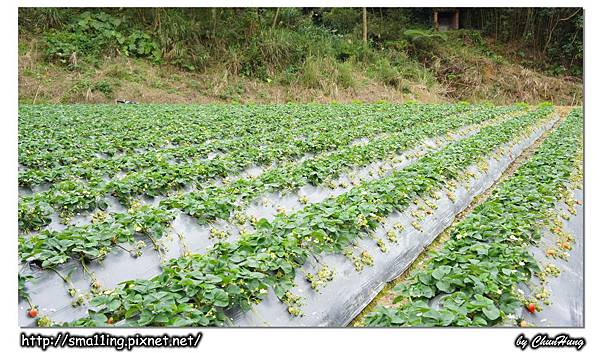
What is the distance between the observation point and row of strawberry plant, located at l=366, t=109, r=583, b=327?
9.16 feet

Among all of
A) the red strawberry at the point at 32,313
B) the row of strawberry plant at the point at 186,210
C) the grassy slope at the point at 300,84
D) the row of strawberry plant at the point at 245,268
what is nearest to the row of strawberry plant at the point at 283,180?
the row of strawberry plant at the point at 186,210

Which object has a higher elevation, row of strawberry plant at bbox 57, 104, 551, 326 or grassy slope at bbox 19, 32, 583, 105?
row of strawberry plant at bbox 57, 104, 551, 326

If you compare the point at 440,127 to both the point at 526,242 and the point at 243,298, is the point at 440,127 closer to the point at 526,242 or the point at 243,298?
the point at 526,242

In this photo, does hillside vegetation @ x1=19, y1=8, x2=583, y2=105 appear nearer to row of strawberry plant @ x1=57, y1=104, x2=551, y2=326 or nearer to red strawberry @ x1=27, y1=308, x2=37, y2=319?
row of strawberry plant @ x1=57, y1=104, x2=551, y2=326

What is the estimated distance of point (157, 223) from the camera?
3.82 m

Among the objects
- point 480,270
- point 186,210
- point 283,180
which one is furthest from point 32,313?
point 283,180

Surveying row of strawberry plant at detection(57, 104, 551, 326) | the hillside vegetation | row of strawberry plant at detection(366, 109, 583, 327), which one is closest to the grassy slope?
the hillside vegetation

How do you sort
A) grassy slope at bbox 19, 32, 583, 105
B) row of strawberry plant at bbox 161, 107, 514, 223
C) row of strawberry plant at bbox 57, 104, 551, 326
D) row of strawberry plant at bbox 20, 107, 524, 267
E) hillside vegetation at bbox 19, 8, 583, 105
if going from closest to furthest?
1. row of strawberry plant at bbox 57, 104, 551, 326
2. row of strawberry plant at bbox 20, 107, 524, 267
3. row of strawberry plant at bbox 161, 107, 514, 223
4. grassy slope at bbox 19, 32, 583, 105
5. hillside vegetation at bbox 19, 8, 583, 105

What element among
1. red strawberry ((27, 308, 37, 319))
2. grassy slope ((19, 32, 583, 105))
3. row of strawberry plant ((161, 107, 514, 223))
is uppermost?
red strawberry ((27, 308, 37, 319))

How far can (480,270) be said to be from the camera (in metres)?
3.21

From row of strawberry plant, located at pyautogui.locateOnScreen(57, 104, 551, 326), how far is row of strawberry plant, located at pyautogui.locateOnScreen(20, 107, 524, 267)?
1.51 feet

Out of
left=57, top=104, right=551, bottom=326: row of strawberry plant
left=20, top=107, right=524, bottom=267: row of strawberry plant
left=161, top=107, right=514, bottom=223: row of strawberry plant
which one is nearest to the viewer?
left=57, top=104, right=551, bottom=326: row of strawberry plant

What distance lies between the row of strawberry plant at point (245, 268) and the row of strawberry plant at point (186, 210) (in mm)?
461

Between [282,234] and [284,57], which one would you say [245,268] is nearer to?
[282,234]
